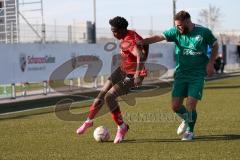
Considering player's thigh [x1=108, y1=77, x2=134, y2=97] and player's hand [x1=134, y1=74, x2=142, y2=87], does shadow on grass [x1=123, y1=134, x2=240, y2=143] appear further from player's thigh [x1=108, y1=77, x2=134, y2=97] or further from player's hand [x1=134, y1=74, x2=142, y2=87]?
player's hand [x1=134, y1=74, x2=142, y2=87]

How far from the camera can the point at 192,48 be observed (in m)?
9.75

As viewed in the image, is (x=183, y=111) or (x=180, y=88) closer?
(x=180, y=88)

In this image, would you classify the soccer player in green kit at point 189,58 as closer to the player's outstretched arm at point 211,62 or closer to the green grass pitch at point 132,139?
the player's outstretched arm at point 211,62

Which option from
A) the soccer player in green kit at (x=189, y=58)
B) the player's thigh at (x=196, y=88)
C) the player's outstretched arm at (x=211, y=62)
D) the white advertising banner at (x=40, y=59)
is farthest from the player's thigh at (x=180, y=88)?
the white advertising banner at (x=40, y=59)

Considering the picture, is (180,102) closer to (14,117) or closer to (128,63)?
(128,63)

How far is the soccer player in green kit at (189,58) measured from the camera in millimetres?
9688

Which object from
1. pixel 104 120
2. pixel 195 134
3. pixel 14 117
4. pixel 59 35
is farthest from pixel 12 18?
pixel 195 134

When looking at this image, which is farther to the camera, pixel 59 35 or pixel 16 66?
pixel 59 35

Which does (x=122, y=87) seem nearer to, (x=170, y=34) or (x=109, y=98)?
(x=109, y=98)

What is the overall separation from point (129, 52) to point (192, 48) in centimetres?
104

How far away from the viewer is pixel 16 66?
21672 millimetres

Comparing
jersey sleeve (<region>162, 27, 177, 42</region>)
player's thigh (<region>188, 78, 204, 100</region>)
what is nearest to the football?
player's thigh (<region>188, 78, 204, 100</region>)

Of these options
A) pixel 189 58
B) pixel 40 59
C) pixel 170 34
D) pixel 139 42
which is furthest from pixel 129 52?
pixel 40 59

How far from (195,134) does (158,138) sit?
80cm
